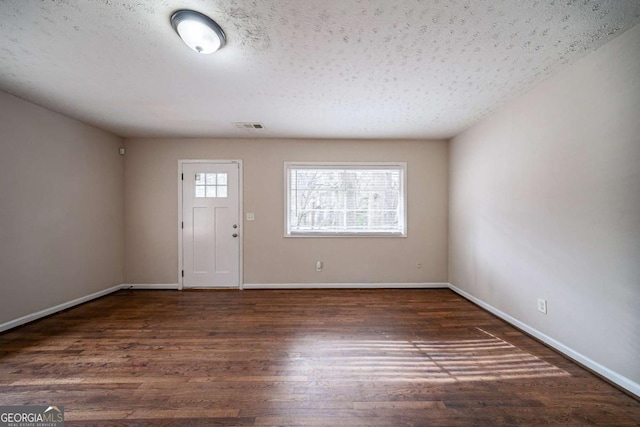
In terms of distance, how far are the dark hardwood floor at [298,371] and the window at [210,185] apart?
1793mm

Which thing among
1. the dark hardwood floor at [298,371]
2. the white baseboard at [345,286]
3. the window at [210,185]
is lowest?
the dark hardwood floor at [298,371]

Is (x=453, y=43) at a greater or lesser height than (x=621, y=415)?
greater

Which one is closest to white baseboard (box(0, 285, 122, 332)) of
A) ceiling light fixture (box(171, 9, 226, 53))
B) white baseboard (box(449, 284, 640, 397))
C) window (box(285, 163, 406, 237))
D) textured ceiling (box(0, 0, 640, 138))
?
textured ceiling (box(0, 0, 640, 138))

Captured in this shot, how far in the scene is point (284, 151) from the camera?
12.5ft

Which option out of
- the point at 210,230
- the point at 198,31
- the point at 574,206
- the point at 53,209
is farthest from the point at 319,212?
the point at 53,209

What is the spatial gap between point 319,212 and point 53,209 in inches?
132

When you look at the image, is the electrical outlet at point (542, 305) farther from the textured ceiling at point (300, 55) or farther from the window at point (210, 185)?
the window at point (210, 185)

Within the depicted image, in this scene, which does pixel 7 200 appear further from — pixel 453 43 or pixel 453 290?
pixel 453 290

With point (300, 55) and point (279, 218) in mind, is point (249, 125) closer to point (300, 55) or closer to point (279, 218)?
point (279, 218)

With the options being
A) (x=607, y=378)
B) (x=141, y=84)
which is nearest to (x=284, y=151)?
(x=141, y=84)

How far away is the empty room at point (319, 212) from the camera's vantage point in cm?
150

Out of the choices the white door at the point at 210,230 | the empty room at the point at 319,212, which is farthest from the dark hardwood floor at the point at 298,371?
the white door at the point at 210,230

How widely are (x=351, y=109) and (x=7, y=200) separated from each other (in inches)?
147

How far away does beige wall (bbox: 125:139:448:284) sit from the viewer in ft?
12.4
